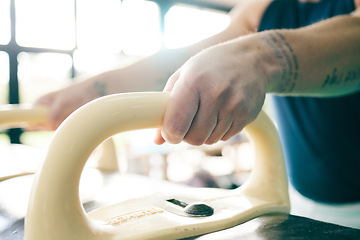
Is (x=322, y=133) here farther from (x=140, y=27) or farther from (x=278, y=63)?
(x=140, y=27)

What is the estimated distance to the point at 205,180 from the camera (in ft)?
10.7

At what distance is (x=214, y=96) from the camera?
429 mm

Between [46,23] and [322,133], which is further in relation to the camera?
[46,23]

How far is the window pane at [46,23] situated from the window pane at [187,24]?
1.43m

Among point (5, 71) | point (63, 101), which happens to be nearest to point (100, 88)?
point (63, 101)

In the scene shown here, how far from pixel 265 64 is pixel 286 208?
26 centimetres

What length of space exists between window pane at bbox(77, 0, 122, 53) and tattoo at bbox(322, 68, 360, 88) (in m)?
3.18

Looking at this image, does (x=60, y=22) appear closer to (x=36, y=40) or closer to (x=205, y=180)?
(x=36, y=40)

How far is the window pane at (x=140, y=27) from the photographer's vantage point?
4070 mm

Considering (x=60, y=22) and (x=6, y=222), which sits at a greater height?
(x=60, y=22)

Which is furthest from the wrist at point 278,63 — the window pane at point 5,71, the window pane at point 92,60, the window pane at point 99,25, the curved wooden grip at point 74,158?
the window pane at point 99,25

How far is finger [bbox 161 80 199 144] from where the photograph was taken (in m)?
0.41

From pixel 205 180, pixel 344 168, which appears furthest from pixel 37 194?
pixel 205 180

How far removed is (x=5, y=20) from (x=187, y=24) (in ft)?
8.73
